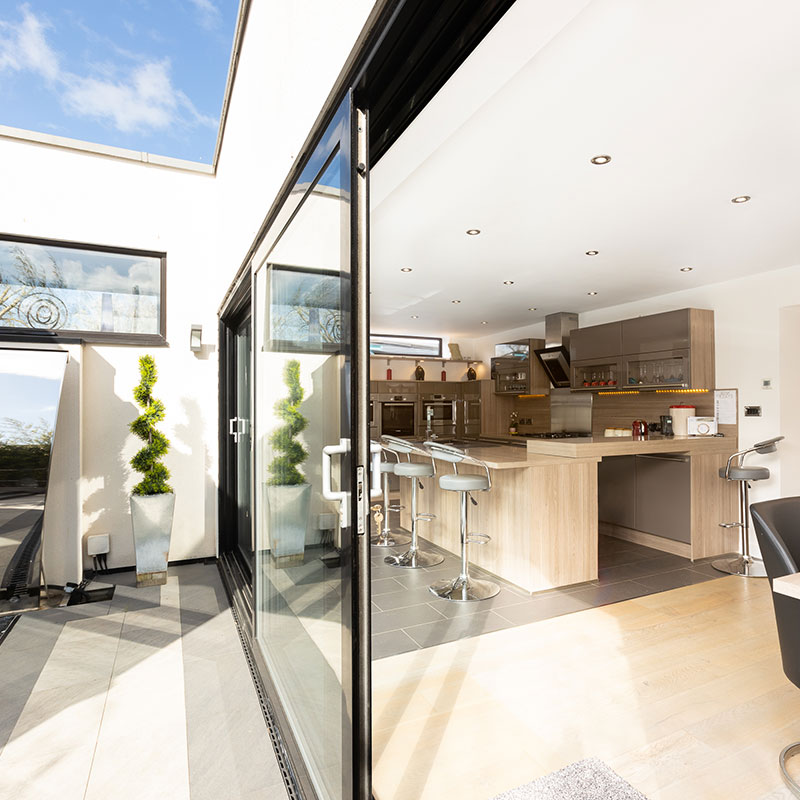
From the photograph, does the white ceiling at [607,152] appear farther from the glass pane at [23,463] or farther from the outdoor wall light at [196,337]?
the glass pane at [23,463]

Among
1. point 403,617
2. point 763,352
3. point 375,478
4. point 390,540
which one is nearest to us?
point 375,478

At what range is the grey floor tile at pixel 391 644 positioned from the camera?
277 centimetres

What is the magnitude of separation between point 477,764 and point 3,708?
81.1 inches

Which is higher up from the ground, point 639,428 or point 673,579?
point 639,428

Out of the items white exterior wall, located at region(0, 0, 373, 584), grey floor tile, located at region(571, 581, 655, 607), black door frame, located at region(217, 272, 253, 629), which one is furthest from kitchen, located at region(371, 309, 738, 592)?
white exterior wall, located at region(0, 0, 373, 584)

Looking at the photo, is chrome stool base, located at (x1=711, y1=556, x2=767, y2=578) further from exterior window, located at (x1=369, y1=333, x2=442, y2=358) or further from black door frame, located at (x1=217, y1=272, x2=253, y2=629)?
exterior window, located at (x1=369, y1=333, x2=442, y2=358)

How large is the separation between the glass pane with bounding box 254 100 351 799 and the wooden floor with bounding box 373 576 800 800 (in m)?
0.42

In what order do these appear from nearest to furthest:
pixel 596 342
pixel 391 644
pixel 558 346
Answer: pixel 391 644 < pixel 596 342 < pixel 558 346

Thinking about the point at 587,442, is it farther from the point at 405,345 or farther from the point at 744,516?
the point at 405,345

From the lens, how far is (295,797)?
1705mm

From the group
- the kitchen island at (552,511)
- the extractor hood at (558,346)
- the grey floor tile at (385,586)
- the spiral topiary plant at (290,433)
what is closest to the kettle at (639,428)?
the kitchen island at (552,511)

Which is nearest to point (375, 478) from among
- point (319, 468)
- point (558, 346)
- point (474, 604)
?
point (319, 468)

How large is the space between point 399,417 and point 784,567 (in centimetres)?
Answer: 643

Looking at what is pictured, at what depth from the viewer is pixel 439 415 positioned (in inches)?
327
